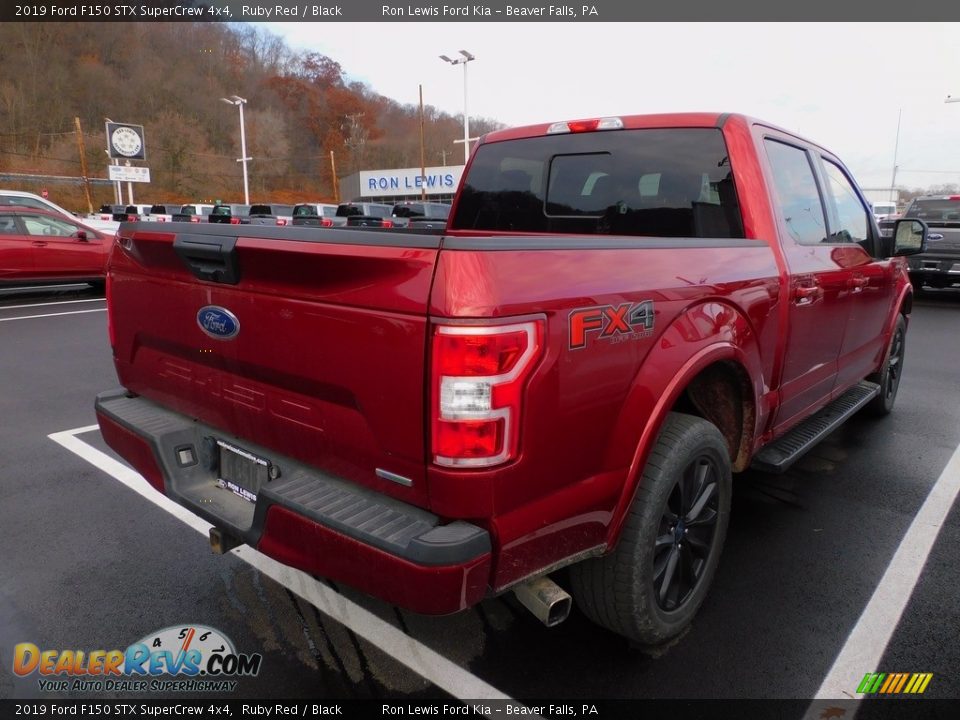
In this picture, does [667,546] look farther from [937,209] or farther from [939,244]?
[937,209]

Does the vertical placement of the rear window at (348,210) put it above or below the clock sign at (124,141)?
below

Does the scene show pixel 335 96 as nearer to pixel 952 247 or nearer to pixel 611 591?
pixel 952 247

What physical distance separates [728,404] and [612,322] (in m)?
1.19

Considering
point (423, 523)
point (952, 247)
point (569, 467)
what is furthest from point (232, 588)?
point (952, 247)

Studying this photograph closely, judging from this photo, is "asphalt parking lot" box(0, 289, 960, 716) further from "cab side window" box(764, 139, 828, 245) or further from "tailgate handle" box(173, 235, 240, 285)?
"cab side window" box(764, 139, 828, 245)

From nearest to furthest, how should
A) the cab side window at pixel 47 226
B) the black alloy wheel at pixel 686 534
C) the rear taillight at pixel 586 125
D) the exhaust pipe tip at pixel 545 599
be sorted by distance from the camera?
the exhaust pipe tip at pixel 545 599, the black alloy wheel at pixel 686 534, the rear taillight at pixel 586 125, the cab side window at pixel 47 226

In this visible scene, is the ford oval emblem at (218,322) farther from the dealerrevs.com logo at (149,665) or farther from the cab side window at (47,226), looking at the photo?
the cab side window at (47,226)

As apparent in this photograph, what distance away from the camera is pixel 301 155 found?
282 ft

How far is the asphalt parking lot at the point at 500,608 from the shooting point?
93.4 inches

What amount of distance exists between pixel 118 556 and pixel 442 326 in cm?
247

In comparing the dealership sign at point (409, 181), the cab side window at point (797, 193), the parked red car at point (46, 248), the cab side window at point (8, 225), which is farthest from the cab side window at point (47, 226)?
the dealership sign at point (409, 181)

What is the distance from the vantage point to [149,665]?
2480 mm

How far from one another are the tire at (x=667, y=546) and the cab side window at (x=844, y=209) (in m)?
1.97

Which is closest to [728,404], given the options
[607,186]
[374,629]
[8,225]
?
[607,186]
